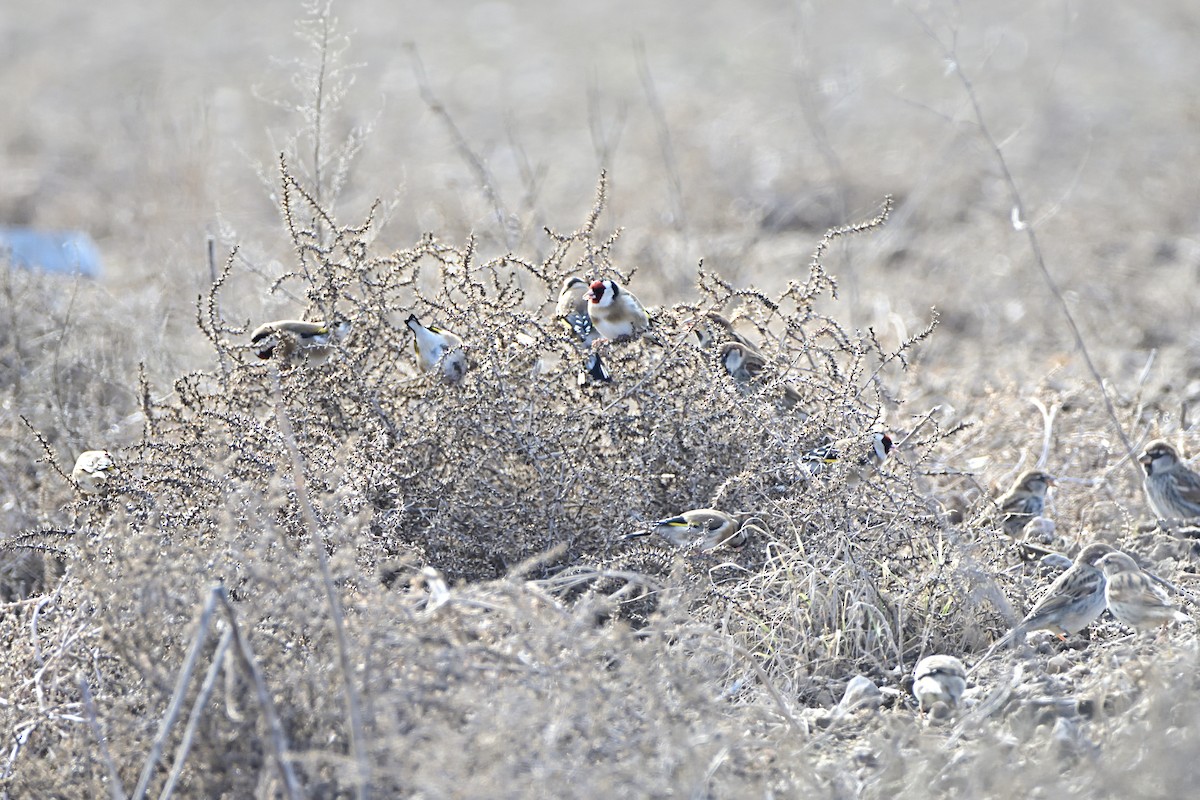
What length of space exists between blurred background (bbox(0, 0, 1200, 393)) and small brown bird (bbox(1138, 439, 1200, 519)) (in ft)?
4.99

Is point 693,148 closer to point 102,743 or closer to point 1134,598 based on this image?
→ point 1134,598

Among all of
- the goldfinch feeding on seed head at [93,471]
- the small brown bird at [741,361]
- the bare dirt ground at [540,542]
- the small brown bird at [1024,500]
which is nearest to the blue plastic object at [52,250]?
the bare dirt ground at [540,542]

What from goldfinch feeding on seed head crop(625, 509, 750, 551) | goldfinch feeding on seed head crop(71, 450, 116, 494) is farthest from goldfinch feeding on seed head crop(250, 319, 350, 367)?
goldfinch feeding on seed head crop(625, 509, 750, 551)

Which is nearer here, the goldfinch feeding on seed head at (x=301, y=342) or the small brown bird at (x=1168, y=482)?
the goldfinch feeding on seed head at (x=301, y=342)

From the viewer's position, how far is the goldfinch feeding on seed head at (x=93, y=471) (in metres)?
5.11

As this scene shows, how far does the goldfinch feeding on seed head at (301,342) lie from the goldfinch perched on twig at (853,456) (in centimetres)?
180

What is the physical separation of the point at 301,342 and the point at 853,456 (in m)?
2.09

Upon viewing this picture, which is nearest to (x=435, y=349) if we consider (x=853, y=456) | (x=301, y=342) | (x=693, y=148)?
(x=301, y=342)

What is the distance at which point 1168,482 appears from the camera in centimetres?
584

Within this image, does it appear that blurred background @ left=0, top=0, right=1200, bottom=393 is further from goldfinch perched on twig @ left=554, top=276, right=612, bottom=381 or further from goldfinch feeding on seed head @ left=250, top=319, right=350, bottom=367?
goldfinch perched on twig @ left=554, top=276, right=612, bottom=381

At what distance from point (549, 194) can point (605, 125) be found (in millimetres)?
2783

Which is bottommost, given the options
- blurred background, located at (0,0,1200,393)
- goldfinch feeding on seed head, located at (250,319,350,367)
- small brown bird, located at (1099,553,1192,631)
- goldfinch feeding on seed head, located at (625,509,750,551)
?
small brown bird, located at (1099,553,1192,631)

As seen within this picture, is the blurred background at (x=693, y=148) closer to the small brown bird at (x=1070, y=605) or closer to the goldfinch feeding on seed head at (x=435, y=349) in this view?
the goldfinch feeding on seed head at (x=435, y=349)

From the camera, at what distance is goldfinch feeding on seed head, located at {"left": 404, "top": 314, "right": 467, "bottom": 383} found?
5.14 meters
